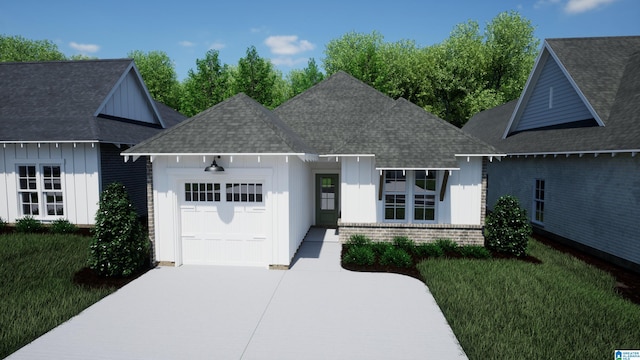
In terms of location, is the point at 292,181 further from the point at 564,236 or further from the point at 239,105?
the point at 564,236

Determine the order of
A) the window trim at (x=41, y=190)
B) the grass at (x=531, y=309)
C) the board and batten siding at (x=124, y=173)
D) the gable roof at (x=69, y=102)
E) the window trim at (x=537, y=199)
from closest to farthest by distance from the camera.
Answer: the grass at (x=531, y=309) < the gable roof at (x=69, y=102) < the window trim at (x=41, y=190) < the board and batten siding at (x=124, y=173) < the window trim at (x=537, y=199)

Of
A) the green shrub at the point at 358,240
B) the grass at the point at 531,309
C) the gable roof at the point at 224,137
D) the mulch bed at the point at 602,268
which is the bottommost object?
the mulch bed at the point at 602,268

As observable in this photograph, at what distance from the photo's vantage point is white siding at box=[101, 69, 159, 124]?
16.2 metres

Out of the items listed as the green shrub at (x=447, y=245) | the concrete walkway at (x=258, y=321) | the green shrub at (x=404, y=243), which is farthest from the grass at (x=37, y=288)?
the green shrub at (x=447, y=245)

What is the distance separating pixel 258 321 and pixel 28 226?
12310mm

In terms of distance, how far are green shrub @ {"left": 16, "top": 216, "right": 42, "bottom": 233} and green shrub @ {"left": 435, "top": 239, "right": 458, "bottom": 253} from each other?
607 inches

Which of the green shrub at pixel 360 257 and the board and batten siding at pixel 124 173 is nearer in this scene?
the green shrub at pixel 360 257

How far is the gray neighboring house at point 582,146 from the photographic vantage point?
10.5 m

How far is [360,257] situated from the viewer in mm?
10258

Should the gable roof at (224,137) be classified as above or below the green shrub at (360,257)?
above

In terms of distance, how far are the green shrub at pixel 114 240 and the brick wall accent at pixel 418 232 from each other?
6.61m

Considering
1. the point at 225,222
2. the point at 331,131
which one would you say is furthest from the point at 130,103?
the point at 225,222

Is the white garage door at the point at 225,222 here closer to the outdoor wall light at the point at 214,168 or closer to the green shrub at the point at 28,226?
the outdoor wall light at the point at 214,168

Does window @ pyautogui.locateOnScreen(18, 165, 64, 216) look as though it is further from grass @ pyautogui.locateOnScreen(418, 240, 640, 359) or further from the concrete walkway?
grass @ pyautogui.locateOnScreen(418, 240, 640, 359)
